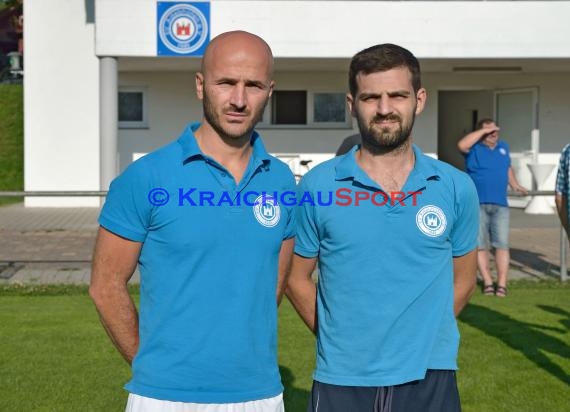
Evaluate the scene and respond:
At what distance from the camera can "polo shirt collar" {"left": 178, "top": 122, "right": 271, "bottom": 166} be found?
2.88 metres

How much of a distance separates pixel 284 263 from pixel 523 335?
5215 mm

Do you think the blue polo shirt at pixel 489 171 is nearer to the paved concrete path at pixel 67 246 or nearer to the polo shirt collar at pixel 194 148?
the paved concrete path at pixel 67 246

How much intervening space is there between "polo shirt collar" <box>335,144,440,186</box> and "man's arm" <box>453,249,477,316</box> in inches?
15.9

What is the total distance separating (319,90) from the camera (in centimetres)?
1998

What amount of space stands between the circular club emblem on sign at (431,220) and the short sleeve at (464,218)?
0.12 meters

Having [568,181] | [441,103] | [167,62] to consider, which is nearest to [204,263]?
[568,181]

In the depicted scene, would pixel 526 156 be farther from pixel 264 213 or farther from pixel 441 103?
pixel 264 213

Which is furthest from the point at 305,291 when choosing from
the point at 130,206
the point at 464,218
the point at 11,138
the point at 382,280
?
the point at 11,138

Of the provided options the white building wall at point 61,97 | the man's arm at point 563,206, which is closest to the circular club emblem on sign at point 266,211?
the man's arm at point 563,206

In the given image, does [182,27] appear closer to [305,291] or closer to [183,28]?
[183,28]

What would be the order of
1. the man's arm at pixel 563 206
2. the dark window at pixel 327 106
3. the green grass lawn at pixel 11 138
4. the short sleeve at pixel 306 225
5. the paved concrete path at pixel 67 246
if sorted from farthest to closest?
the green grass lawn at pixel 11 138 < the dark window at pixel 327 106 < the paved concrete path at pixel 67 246 < the man's arm at pixel 563 206 < the short sleeve at pixel 306 225

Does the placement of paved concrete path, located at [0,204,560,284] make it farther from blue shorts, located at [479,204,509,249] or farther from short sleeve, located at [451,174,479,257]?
short sleeve, located at [451,174,479,257]

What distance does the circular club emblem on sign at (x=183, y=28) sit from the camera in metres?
15.6

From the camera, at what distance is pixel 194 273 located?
281cm
